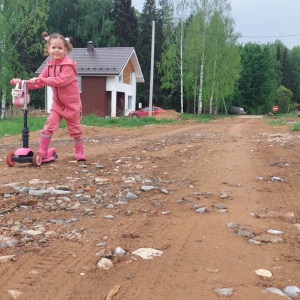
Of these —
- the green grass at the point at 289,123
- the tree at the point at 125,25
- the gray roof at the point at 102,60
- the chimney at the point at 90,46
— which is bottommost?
the green grass at the point at 289,123

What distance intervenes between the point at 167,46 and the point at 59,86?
41.2 meters

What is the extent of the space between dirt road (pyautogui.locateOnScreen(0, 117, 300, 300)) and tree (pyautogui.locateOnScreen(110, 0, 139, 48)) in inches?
1889

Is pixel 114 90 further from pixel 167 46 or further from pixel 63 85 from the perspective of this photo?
pixel 63 85

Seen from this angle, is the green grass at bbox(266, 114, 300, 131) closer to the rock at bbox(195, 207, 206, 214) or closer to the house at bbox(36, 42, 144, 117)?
the rock at bbox(195, 207, 206, 214)

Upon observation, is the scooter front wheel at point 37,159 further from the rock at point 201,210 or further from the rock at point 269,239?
the rock at point 269,239

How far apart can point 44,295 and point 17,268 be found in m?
0.40

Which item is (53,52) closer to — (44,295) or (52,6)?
(44,295)

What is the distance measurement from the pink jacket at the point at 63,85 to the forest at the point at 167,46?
23.3 metres

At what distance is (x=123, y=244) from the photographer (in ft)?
9.58

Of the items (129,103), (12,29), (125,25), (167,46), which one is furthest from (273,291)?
(125,25)

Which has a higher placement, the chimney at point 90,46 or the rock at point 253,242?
the chimney at point 90,46

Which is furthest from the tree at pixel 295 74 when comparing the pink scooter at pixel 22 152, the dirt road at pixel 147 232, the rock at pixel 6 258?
the rock at pixel 6 258

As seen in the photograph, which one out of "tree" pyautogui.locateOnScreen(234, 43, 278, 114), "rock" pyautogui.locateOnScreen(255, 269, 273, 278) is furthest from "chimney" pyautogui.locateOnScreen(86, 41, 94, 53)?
"rock" pyautogui.locateOnScreen(255, 269, 273, 278)

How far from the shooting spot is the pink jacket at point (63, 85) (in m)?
6.29
